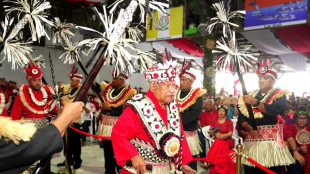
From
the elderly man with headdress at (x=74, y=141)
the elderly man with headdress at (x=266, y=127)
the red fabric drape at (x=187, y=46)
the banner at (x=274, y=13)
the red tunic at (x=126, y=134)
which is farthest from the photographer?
the red fabric drape at (x=187, y=46)

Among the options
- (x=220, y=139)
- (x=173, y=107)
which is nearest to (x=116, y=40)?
(x=173, y=107)

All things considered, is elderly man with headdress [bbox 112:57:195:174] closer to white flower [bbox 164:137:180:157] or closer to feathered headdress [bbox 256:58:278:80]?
white flower [bbox 164:137:180:157]

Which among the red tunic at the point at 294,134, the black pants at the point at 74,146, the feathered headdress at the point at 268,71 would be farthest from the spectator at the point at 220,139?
the black pants at the point at 74,146

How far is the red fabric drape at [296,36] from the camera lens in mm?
8164

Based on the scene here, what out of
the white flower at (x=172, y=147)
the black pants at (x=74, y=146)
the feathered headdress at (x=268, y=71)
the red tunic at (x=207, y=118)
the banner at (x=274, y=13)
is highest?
the banner at (x=274, y=13)

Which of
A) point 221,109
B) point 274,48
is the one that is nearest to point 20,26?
point 221,109

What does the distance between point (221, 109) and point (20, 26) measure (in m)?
3.53

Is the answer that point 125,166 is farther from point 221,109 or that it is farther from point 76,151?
point 76,151

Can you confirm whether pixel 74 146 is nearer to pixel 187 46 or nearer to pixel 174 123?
pixel 174 123

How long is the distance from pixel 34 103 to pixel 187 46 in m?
7.32

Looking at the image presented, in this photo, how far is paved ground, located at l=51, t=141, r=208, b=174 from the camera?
18.9 ft

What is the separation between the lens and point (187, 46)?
11.0m

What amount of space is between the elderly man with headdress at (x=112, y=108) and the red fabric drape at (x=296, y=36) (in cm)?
553

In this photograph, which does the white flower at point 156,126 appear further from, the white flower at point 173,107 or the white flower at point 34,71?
the white flower at point 34,71
